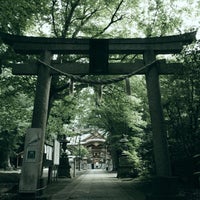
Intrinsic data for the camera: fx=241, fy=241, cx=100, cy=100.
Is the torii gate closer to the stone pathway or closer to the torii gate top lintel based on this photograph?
the torii gate top lintel

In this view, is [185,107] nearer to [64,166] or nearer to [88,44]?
[88,44]

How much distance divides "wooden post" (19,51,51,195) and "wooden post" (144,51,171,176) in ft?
11.5

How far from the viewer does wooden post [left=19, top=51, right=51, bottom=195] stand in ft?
23.1

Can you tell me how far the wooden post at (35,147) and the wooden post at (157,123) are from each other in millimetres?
3512

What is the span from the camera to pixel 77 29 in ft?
46.2

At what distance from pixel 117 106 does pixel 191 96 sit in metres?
6.29

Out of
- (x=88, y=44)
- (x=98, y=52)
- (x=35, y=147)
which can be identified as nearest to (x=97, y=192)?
(x=35, y=147)

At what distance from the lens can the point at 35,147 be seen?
24.0 feet

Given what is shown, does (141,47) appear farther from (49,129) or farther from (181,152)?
(49,129)

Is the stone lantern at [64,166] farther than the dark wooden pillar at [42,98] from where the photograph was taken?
Yes

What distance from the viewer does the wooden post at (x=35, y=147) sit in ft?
23.1

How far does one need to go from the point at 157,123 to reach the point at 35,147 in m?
3.87

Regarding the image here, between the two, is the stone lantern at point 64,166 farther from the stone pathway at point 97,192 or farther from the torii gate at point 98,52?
the torii gate at point 98,52

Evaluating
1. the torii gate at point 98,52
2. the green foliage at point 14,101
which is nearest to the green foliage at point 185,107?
the torii gate at point 98,52
